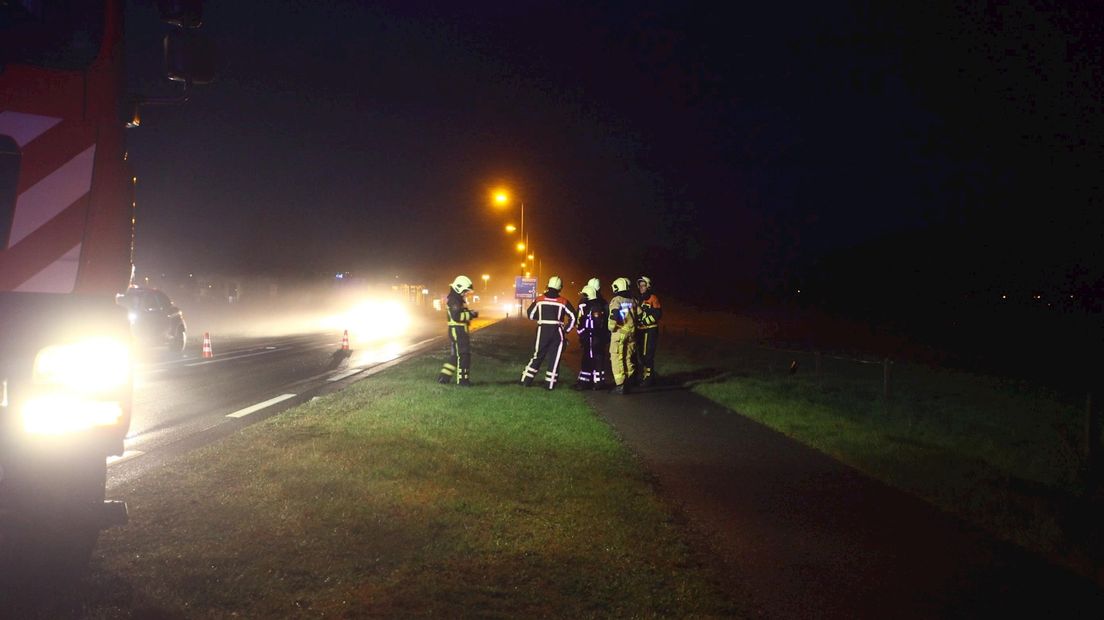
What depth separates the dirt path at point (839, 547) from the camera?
3857 millimetres

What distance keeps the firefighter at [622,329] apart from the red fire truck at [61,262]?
9136 millimetres

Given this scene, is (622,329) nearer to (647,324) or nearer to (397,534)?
(647,324)

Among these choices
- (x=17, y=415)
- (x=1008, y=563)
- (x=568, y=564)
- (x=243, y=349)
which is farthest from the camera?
A: (x=243, y=349)

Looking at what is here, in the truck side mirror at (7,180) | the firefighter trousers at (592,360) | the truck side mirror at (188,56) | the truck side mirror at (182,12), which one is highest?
the truck side mirror at (182,12)

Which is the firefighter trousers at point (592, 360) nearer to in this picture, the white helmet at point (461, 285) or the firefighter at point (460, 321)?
the firefighter at point (460, 321)

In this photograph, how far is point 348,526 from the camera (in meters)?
4.66

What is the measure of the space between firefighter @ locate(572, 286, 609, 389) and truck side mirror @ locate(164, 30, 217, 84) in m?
9.56

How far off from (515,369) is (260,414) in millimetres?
7636

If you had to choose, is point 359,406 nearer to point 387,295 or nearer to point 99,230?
point 99,230

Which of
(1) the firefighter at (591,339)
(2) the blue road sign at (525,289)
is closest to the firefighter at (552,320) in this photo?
(1) the firefighter at (591,339)

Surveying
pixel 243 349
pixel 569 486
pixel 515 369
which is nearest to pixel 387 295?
pixel 243 349

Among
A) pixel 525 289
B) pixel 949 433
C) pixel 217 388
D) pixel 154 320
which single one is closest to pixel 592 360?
pixel 949 433

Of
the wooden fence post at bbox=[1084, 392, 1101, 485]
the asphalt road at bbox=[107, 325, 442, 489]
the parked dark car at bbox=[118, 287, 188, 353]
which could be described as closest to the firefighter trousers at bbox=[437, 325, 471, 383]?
the asphalt road at bbox=[107, 325, 442, 489]

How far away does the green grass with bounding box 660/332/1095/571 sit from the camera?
5.83 m
